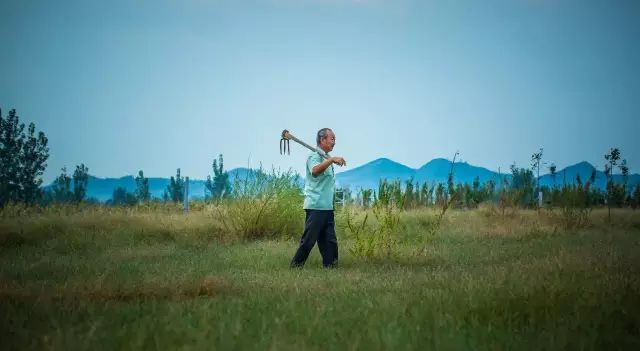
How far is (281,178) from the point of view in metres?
13.1

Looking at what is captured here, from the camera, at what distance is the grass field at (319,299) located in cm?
367

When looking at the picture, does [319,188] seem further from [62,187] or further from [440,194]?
[62,187]

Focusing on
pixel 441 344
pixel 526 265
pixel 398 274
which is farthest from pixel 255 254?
pixel 441 344

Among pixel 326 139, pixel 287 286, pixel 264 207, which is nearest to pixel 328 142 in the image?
pixel 326 139

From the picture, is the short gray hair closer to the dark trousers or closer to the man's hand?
the man's hand

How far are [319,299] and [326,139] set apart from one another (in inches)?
130

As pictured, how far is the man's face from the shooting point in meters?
8.03

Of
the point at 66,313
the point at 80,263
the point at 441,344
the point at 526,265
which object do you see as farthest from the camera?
the point at 80,263

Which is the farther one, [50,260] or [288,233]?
[288,233]

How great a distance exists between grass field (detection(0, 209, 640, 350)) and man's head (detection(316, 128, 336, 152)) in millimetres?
1711

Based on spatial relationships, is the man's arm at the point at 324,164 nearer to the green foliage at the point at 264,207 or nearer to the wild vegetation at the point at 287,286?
the wild vegetation at the point at 287,286

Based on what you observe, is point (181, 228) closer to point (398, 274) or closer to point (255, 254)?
point (255, 254)

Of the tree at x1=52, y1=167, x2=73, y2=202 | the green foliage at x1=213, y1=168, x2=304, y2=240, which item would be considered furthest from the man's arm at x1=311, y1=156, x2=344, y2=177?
the tree at x1=52, y1=167, x2=73, y2=202

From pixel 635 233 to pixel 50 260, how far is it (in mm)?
12422
